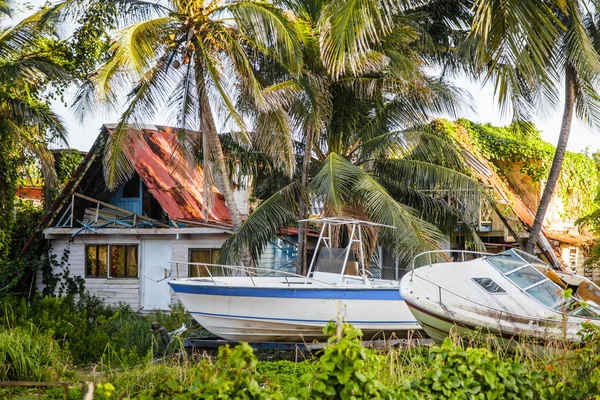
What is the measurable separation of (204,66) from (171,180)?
524cm

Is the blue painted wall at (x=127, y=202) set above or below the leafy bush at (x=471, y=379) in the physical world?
above

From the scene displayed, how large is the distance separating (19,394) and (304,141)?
10.5m

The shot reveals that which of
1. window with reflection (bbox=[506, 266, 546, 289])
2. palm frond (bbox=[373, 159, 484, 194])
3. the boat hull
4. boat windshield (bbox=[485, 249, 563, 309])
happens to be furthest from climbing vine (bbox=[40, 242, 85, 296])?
window with reflection (bbox=[506, 266, 546, 289])

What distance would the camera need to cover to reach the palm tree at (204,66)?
16.3 metres

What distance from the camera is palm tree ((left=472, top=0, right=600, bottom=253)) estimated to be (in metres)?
10.4

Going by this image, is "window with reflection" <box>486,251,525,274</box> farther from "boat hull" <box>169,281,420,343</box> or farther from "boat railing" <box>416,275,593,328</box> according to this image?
"boat hull" <box>169,281,420,343</box>

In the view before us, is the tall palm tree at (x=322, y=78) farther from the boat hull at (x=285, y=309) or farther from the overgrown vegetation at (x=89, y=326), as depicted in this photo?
the overgrown vegetation at (x=89, y=326)

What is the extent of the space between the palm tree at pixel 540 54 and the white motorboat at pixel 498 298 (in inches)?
116

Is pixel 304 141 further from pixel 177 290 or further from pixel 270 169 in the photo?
pixel 177 290

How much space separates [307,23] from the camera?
18219 millimetres

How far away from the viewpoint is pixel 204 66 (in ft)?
55.4

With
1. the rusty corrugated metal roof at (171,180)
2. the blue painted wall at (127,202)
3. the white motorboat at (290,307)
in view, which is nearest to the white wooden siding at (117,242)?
the rusty corrugated metal roof at (171,180)

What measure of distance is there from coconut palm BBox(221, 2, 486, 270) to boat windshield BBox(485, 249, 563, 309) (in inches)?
105

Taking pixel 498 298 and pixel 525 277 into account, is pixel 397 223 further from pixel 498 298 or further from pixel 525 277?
pixel 498 298
